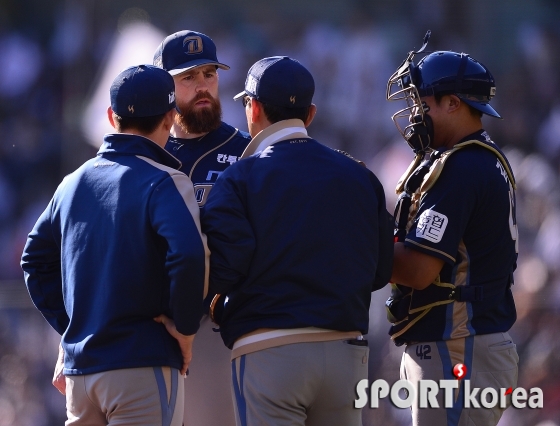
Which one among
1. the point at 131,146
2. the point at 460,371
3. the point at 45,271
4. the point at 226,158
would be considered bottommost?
the point at 460,371

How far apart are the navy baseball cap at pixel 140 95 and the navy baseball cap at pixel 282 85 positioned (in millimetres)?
345

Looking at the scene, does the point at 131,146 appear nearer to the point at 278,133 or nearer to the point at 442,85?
the point at 278,133

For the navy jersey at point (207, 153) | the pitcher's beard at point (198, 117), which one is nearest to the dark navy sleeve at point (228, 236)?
the navy jersey at point (207, 153)

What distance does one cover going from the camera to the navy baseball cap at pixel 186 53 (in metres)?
4.05

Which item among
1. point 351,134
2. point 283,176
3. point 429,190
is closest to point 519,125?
point 351,134

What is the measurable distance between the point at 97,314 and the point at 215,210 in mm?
558

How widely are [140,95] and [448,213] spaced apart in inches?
51.1

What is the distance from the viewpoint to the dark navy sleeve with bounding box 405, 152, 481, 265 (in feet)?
11.0

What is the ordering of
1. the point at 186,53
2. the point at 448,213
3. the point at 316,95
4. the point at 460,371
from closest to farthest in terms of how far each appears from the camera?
the point at 448,213 < the point at 460,371 < the point at 186,53 < the point at 316,95

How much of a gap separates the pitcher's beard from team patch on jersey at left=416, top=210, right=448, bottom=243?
1.17m

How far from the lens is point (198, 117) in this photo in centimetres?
399

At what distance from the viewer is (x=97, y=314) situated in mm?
2973

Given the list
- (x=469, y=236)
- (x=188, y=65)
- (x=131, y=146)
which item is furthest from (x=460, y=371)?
(x=188, y=65)

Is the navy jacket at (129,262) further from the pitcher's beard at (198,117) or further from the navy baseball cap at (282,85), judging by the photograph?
the pitcher's beard at (198,117)
